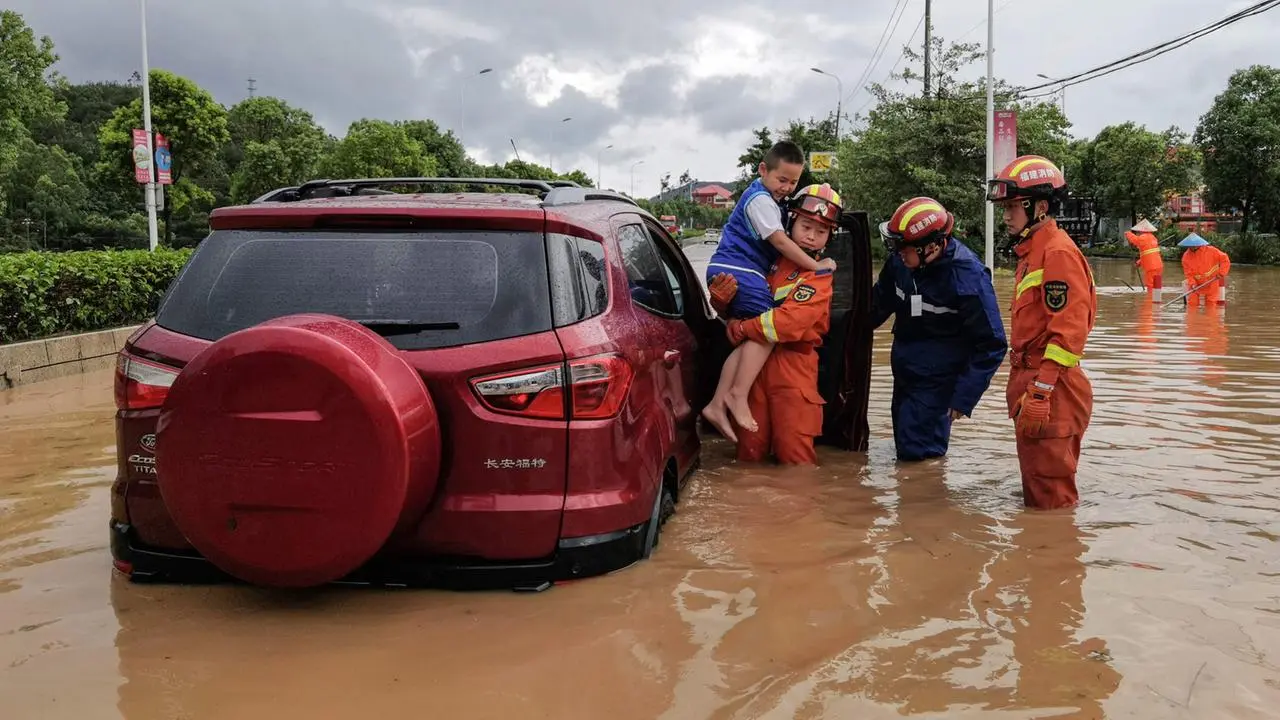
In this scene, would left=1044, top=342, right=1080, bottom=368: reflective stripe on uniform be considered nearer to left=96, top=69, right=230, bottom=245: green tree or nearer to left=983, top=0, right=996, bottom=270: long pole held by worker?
left=983, top=0, right=996, bottom=270: long pole held by worker

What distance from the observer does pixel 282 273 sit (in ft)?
10.9

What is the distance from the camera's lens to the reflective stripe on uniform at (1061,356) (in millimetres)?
4430

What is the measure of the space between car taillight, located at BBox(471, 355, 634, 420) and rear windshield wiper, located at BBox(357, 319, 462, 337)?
224 millimetres

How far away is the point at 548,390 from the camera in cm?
313

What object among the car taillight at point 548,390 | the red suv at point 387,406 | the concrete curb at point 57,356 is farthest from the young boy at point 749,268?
the concrete curb at point 57,356

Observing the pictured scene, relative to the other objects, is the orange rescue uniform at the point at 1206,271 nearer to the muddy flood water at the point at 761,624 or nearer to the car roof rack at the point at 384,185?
the muddy flood water at the point at 761,624

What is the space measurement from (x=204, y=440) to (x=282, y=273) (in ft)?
2.27

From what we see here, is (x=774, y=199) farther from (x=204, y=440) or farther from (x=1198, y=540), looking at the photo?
(x=204, y=440)

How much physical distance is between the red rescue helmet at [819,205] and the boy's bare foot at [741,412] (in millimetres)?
1069

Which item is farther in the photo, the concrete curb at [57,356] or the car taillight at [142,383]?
the concrete curb at [57,356]

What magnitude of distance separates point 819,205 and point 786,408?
3.72 feet

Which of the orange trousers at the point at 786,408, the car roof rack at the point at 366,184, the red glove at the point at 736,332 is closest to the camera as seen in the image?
the car roof rack at the point at 366,184

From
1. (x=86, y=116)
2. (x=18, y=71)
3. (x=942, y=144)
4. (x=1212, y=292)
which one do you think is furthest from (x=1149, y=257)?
(x=86, y=116)

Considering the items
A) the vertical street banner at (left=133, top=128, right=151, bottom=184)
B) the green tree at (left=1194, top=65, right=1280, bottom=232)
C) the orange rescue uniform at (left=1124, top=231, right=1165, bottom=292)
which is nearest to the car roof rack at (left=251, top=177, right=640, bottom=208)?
the orange rescue uniform at (left=1124, top=231, right=1165, bottom=292)
